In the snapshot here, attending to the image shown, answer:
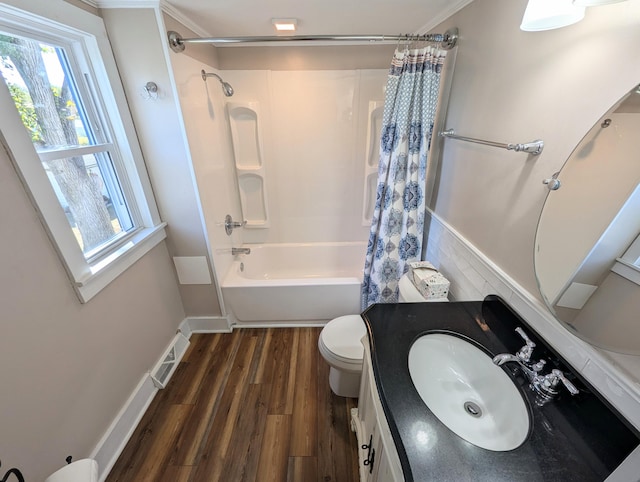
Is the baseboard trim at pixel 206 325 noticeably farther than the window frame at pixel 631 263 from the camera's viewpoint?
Yes

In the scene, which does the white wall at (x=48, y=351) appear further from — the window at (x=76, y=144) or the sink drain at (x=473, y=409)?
the sink drain at (x=473, y=409)

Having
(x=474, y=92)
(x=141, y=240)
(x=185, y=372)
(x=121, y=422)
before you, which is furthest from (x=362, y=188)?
(x=121, y=422)

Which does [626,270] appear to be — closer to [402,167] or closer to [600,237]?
[600,237]

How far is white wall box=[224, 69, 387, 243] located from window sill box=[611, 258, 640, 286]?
2060 mm

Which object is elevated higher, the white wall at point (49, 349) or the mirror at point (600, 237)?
the mirror at point (600, 237)

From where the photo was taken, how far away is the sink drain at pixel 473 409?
867 mm

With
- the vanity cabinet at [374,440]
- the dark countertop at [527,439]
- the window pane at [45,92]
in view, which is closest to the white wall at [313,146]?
the window pane at [45,92]

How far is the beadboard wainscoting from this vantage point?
63 centimetres

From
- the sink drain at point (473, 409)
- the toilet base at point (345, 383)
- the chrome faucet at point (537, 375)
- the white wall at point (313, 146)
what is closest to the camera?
the chrome faucet at point (537, 375)

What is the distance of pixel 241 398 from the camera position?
1666 millimetres

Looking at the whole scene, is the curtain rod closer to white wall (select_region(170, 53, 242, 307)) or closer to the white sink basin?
white wall (select_region(170, 53, 242, 307))

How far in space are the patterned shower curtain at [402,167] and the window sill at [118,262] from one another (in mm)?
1492

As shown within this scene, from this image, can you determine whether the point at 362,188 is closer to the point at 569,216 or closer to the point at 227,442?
the point at 569,216

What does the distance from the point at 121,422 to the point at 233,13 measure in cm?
238
